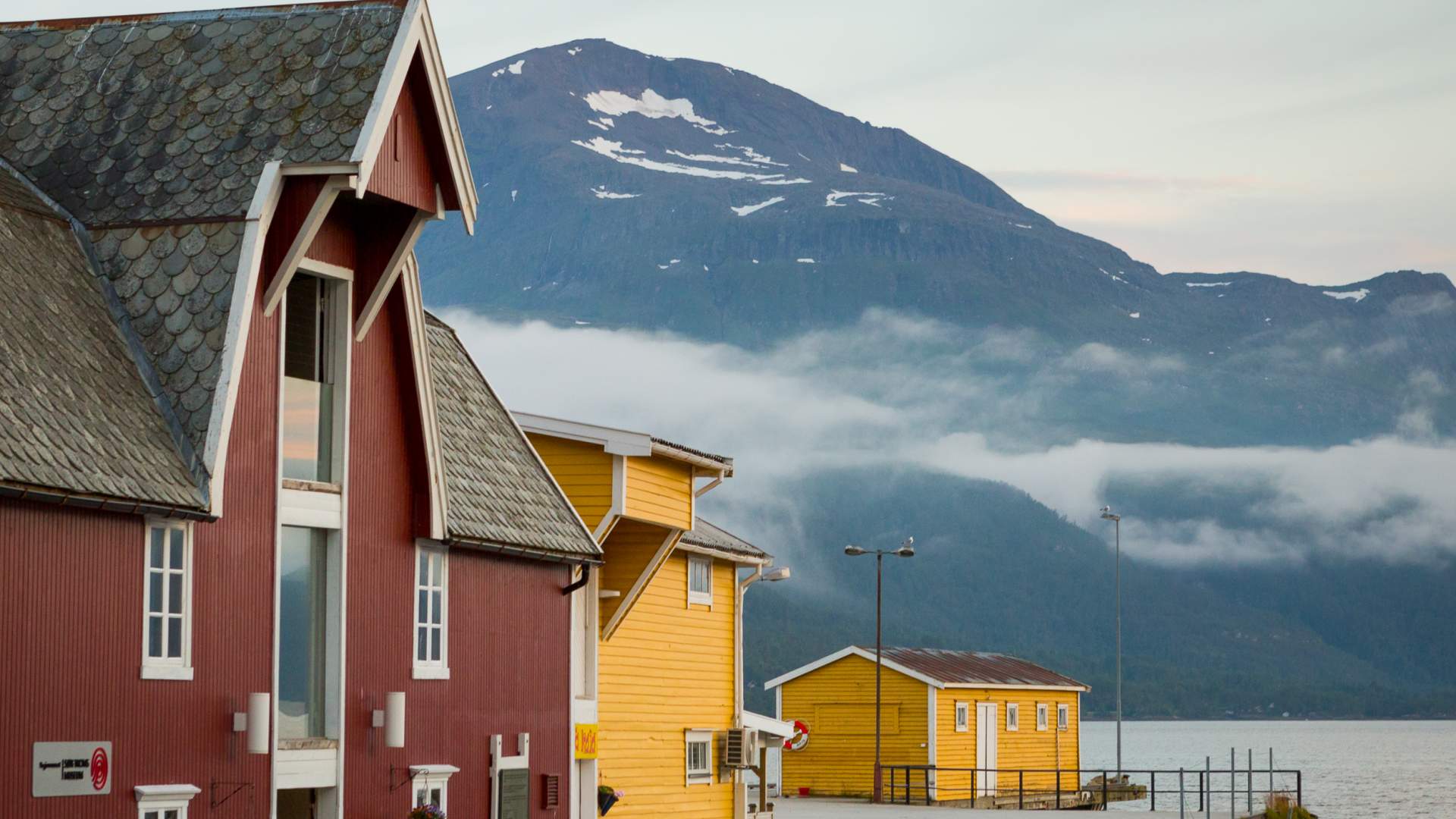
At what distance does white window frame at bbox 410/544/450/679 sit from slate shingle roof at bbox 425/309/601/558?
0.37 m

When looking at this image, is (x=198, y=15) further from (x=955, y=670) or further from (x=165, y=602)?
(x=955, y=670)

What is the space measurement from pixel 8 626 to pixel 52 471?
130 cm

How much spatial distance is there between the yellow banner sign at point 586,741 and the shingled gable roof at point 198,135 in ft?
31.2

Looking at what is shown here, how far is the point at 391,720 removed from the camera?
22453 mm

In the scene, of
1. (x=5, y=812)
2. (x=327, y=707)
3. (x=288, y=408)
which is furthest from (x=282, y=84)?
(x=5, y=812)

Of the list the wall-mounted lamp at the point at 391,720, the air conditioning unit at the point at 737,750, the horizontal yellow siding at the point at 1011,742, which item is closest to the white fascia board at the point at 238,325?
the wall-mounted lamp at the point at 391,720

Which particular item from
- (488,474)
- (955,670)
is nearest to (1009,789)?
(955,670)

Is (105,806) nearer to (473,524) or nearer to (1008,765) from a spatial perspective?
(473,524)

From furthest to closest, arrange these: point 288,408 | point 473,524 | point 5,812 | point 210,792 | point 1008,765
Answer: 1. point 1008,765
2. point 473,524
3. point 288,408
4. point 210,792
5. point 5,812

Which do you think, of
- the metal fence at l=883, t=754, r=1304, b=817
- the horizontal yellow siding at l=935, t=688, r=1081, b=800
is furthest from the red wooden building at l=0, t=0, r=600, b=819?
the horizontal yellow siding at l=935, t=688, r=1081, b=800

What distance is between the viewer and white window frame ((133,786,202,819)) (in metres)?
18.6

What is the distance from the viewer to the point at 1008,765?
74938mm

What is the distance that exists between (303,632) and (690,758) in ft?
57.0

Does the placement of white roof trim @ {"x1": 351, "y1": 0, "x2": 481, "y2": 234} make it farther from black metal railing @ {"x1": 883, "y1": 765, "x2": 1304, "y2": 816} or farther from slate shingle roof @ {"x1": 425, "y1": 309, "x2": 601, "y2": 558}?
black metal railing @ {"x1": 883, "y1": 765, "x2": 1304, "y2": 816}
